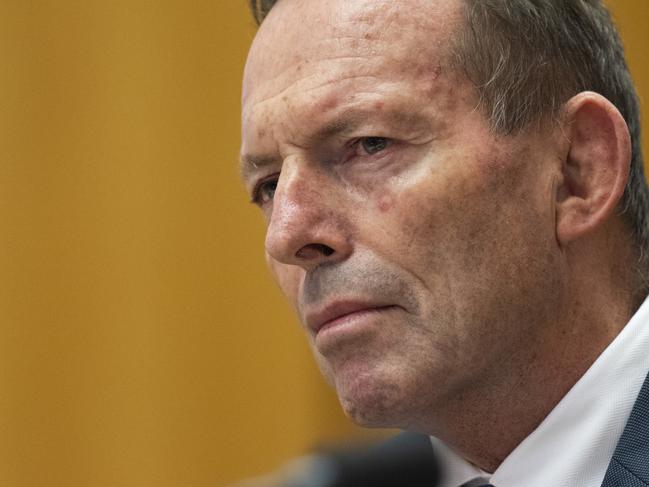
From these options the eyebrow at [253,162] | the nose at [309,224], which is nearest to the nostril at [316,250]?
the nose at [309,224]

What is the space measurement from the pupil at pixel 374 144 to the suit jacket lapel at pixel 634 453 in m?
0.60

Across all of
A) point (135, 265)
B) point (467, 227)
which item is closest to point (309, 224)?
point (467, 227)

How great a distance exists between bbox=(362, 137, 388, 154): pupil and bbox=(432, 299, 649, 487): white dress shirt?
0.53 m

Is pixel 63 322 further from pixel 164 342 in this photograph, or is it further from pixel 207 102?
pixel 207 102

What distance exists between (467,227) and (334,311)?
0.87 ft

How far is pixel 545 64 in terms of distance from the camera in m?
1.92

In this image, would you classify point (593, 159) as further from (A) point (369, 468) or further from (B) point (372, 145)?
(A) point (369, 468)

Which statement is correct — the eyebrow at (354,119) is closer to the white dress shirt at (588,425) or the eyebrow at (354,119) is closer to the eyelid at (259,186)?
the eyelid at (259,186)

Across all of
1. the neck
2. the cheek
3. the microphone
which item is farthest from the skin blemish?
the microphone

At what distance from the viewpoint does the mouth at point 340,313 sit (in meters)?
1.79

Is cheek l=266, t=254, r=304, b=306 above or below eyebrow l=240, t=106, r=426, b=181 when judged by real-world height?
below

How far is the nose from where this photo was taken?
5.87 ft

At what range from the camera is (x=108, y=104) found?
351cm

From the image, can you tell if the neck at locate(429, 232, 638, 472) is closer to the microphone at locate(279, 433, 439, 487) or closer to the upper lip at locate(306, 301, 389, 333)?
the upper lip at locate(306, 301, 389, 333)
